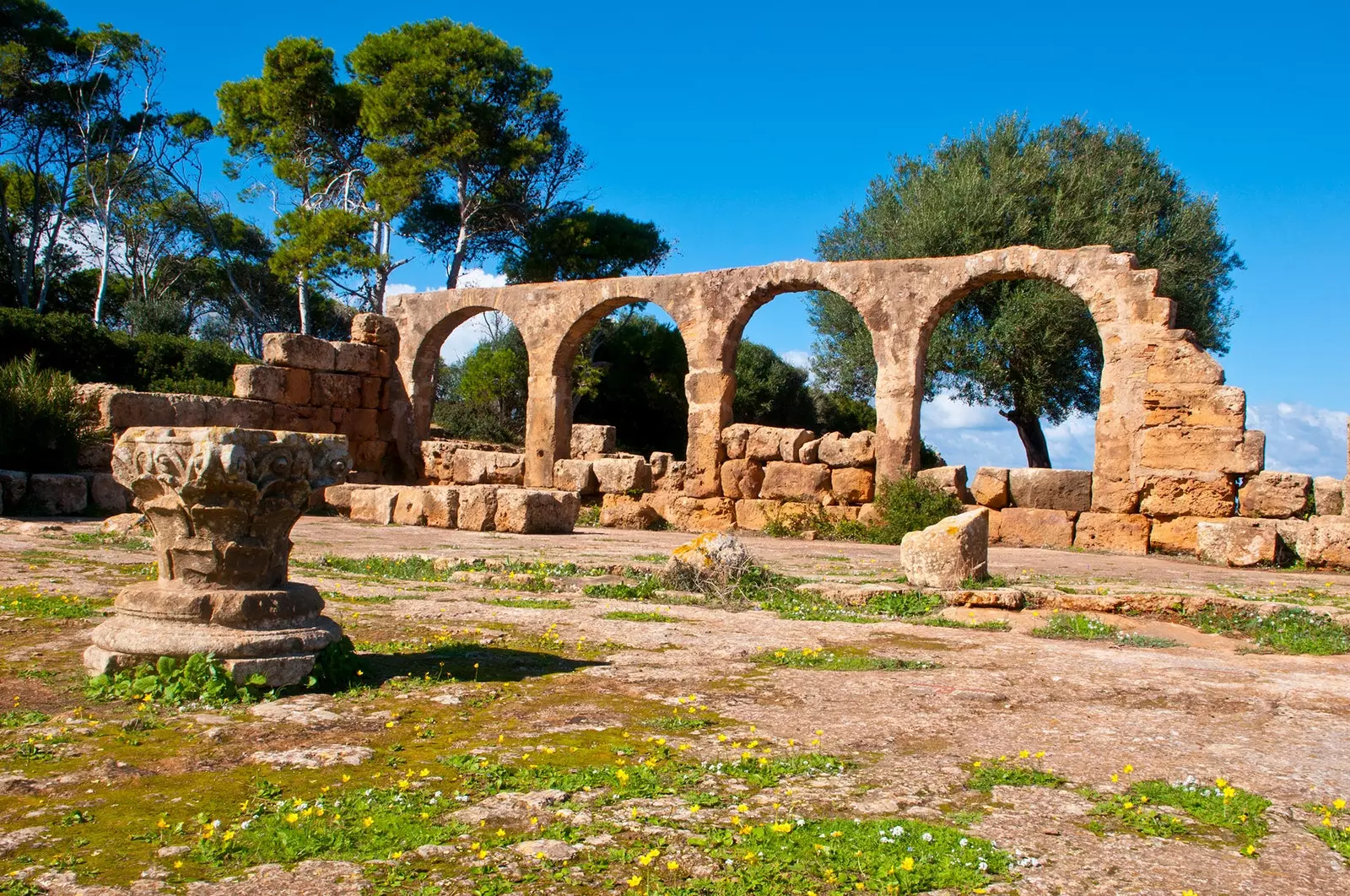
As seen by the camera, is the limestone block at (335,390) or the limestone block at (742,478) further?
the limestone block at (335,390)

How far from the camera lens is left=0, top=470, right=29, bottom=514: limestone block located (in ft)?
39.0

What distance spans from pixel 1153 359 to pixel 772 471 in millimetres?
4936

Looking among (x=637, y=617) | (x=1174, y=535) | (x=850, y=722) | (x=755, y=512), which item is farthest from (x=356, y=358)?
(x=850, y=722)

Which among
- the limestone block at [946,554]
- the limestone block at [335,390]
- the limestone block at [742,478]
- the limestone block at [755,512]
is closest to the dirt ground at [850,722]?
the limestone block at [946,554]

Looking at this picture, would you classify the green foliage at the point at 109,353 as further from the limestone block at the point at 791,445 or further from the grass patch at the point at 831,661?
the grass patch at the point at 831,661

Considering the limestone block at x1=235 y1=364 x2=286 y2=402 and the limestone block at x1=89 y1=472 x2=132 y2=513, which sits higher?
the limestone block at x1=235 y1=364 x2=286 y2=402

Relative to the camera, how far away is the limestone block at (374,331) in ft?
59.6

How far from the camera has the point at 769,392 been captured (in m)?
25.9

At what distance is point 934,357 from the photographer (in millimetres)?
21281

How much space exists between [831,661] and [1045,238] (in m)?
16.7

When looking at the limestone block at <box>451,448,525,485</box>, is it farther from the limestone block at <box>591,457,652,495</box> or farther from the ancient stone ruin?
the limestone block at <box>591,457,652,495</box>

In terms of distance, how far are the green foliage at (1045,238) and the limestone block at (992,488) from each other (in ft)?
23.2

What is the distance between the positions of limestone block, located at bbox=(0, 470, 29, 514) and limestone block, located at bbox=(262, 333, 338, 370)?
475cm

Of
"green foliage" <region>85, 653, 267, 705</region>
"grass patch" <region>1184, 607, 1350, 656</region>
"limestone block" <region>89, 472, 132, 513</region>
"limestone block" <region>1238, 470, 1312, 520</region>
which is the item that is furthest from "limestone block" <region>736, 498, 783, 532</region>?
"green foliage" <region>85, 653, 267, 705</region>
